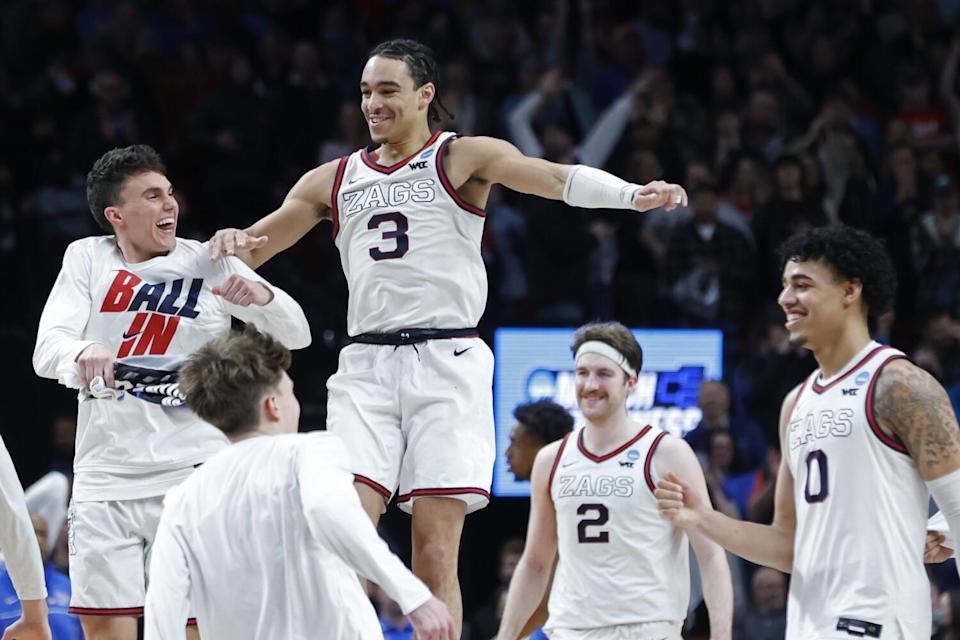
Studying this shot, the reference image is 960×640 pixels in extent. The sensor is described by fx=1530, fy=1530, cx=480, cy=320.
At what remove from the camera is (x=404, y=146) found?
6.28 meters

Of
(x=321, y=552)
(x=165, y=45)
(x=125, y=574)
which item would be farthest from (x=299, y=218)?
(x=165, y=45)

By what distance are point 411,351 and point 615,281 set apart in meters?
5.40

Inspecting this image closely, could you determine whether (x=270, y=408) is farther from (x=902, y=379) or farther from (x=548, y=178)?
(x=902, y=379)

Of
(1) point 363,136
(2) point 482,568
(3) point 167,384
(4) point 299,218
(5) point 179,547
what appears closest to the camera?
(5) point 179,547

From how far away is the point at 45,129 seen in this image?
12.2 meters

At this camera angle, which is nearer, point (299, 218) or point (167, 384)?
point (167, 384)

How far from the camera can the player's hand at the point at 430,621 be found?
4133 mm

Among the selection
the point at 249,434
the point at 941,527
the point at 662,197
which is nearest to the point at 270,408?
the point at 249,434

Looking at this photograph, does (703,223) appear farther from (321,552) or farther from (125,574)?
(321,552)

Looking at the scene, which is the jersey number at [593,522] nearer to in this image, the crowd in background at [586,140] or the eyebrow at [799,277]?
the eyebrow at [799,277]

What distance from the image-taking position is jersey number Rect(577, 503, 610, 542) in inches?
269

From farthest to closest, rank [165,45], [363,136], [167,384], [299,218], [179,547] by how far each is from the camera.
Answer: [165,45] < [363,136] < [299,218] < [167,384] < [179,547]

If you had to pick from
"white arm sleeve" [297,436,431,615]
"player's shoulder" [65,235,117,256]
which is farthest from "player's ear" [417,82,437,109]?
"white arm sleeve" [297,436,431,615]

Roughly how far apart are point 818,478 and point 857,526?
23cm
